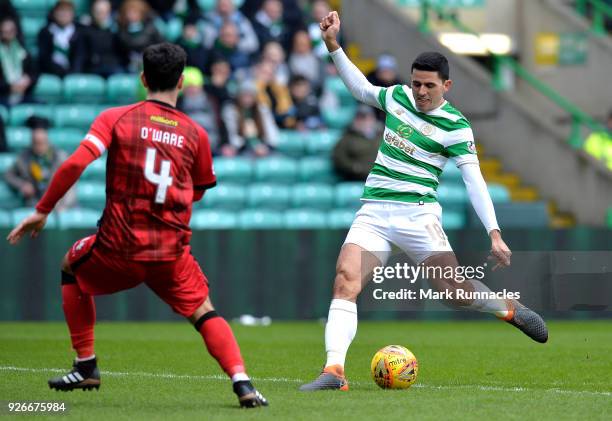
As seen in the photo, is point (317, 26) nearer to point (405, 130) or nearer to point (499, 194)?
point (499, 194)

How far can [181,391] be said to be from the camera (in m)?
8.84

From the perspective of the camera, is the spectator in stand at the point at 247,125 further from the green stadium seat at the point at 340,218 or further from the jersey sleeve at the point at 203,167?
the jersey sleeve at the point at 203,167

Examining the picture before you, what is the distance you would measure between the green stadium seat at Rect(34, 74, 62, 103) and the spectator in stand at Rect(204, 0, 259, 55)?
2337 mm

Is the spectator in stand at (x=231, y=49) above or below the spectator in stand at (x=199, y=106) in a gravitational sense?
above

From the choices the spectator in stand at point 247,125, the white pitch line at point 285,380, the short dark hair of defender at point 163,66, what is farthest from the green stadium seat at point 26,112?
the short dark hair of defender at point 163,66

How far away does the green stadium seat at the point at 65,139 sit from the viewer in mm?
18781

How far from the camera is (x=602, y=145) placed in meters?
21.7

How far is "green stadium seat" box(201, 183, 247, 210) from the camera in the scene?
60.9ft

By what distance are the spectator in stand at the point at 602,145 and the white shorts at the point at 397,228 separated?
11.6m

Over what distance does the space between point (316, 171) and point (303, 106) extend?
124 cm

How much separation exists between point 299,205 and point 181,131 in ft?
37.0

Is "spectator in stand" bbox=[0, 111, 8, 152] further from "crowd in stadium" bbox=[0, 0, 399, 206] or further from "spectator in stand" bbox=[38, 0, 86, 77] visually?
"spectator in stand" bbox=[38, 0, 86, 77]

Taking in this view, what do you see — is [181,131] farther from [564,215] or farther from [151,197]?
[564,215]

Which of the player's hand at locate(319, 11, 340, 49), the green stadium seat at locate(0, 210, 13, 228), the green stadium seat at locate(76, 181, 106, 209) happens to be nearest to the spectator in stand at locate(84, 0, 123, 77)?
the green stadium seat at locate(76, 181, 106, 209)
